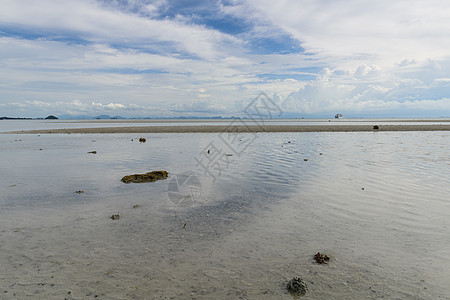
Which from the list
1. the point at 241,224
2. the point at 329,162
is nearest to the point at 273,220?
the point at 241,224

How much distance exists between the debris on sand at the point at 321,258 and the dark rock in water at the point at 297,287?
1082 mm

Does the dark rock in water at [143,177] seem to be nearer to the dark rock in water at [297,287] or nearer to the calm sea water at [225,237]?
the calm sea water at [225,237]

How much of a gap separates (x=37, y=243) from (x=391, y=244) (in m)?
9.65

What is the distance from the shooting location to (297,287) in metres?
5.47

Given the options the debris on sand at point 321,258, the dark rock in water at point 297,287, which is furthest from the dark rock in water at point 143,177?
the dark rock in water at point 297,287

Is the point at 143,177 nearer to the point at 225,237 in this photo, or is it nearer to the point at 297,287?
the point at 225,237

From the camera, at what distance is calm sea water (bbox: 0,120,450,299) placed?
5668mm

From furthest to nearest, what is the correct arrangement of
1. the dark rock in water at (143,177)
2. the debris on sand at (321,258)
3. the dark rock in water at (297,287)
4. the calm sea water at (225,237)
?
the dark rock in water at (143,177)
the debris on sand at (321,258)
the calm sea water at (225,237)
the dark rock in water at (297,287)

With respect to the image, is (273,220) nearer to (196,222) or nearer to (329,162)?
(196,222)

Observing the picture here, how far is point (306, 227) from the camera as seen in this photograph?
8.62 m

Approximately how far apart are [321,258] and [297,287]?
138 centimetres

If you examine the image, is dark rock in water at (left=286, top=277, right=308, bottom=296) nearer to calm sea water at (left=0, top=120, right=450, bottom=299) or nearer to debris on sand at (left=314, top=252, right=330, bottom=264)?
calm sea water at (left=0, top=120, right=450, bottom=299)

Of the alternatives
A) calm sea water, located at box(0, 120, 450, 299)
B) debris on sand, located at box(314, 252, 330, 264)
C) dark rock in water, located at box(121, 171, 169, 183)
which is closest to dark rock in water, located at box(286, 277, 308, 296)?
calm sea water, located at box(0, 120, 450, 299)

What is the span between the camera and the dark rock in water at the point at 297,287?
5.41 meters
